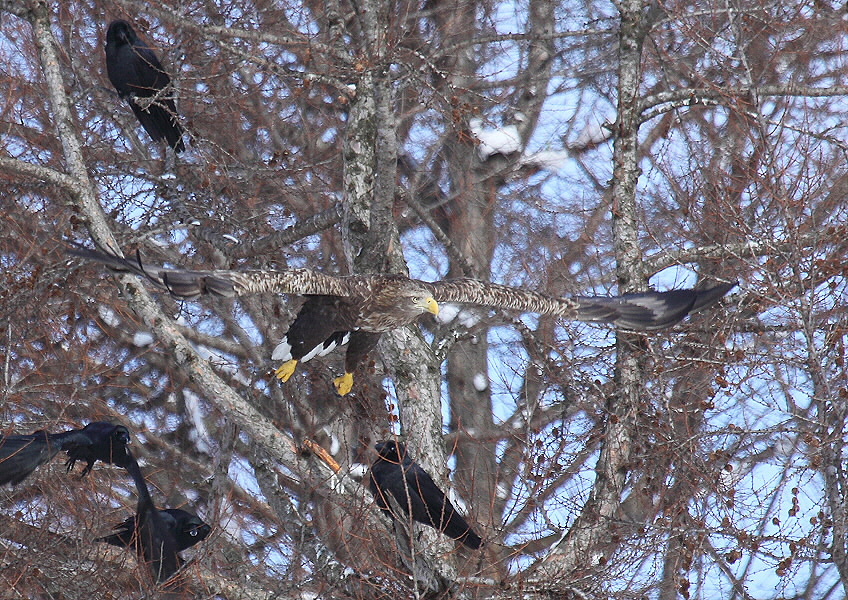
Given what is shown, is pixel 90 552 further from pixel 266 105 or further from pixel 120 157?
pixel 266 105

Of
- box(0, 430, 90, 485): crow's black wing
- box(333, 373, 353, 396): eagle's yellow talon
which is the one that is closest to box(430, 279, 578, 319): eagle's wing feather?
box(333, 373, 353, 396): eagle's yellow talon

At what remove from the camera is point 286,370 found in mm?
6648

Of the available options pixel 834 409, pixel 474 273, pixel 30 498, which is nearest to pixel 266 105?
pixel 474 273

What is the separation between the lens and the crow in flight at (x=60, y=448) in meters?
5.23

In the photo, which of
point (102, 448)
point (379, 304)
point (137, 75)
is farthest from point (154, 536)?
point (137, 75)

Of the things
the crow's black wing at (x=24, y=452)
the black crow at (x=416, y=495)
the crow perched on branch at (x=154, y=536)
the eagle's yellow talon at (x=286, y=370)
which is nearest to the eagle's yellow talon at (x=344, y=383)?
the eagle's yellow talon at (x=286, y=370)

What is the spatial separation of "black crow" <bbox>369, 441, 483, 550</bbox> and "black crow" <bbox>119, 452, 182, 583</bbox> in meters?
1.17

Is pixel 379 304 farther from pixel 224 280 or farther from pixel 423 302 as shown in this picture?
pixel 224 280

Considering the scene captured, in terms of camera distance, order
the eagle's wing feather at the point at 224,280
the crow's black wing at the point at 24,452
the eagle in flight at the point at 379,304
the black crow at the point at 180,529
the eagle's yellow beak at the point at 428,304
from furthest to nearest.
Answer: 1. the eagle's yellow beak at the point at 428,304
2. the eagle in flight at the point at 379,304
3. the black crow at the point at 180,529
4. the eagle's wing feather at the point at 224,280
5. the crow's black wing at the point at 24,452

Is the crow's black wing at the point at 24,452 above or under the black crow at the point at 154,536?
above

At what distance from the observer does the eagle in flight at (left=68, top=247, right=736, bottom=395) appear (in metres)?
6.14

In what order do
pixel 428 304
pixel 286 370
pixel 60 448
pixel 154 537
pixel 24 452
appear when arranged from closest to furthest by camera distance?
1. pixel 24 452
2. pixel 60 448
3. pixel 154 537
4. pixel 428 304
5. pixel 286 370

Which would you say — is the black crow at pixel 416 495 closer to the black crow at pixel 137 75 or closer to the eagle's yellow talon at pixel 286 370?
the eagle's yellow talon at pixel 286 370

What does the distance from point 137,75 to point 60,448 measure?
3.15m
